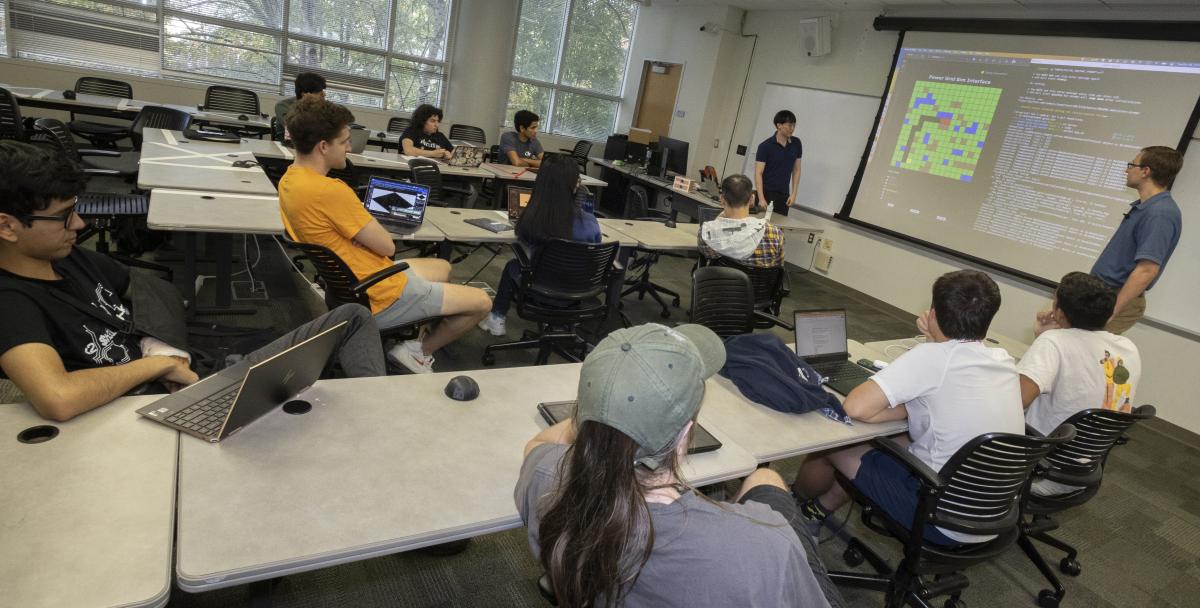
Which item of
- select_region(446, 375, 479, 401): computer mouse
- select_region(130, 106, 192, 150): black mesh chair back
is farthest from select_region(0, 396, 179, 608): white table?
select_region(130, 106, 192, 150): black mesh chair back

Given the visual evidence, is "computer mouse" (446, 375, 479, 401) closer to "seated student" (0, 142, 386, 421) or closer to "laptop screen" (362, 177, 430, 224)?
"seated student" (0, 142, 386, 421)

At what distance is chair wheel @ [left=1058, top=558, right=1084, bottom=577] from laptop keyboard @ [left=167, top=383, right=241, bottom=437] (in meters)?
3.16

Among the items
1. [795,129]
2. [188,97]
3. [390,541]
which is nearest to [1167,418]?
[795,129]

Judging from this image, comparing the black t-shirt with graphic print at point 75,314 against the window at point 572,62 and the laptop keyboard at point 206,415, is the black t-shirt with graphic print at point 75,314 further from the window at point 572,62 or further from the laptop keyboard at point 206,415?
the window at point 572,62

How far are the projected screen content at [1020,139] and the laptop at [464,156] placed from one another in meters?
3.89

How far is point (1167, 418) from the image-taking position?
4297 millimetres

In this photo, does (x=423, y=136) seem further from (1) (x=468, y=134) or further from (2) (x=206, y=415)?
(2) (x=206, y=415)

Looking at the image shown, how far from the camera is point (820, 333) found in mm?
2400

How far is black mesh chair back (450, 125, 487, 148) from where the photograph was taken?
7.30 m

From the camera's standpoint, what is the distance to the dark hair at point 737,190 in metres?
3.55

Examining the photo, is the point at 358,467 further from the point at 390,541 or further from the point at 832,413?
the point at 832,413

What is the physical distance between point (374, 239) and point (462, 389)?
3.83 feet

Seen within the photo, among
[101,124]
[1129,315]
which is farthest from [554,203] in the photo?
[101,124]

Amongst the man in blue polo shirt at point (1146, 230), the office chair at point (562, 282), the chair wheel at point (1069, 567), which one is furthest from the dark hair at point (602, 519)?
the man in blue polo shirt at point (1146, 230)
